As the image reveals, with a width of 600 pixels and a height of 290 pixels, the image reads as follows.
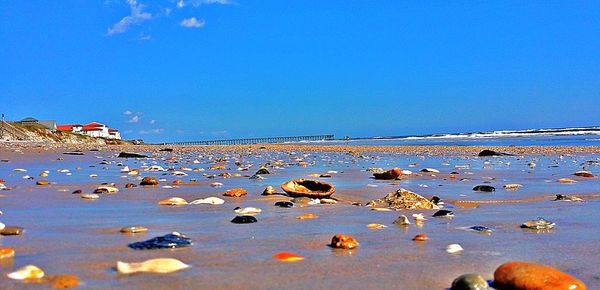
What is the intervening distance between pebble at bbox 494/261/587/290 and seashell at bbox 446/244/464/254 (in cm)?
69

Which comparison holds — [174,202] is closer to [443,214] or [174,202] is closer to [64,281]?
[443,214]

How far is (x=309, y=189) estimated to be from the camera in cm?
564

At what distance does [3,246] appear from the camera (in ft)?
9.39

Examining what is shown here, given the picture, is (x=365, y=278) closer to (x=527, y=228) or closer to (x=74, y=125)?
(x=527, y=228)

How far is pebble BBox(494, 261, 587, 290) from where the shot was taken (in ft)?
6.47

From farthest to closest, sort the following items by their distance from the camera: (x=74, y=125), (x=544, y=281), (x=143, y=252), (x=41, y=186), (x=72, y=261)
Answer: (x=74, y=125) → (x=41, y=186) → (x=143, y=252) → (x=72, y=261) → (x=544, y=281)

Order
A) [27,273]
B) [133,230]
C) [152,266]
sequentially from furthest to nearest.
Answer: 1. [133,230]
2. [152,266]
3. [27,273]

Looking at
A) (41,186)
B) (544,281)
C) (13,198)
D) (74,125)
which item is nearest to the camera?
(544,281)

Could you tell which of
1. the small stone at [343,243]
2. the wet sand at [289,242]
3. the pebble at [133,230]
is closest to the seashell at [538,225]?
the wet sand at [289,242]

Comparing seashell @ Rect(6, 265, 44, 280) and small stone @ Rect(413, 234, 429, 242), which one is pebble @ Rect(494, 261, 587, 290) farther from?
seashell @ Rect(6, 265, 44, 280)

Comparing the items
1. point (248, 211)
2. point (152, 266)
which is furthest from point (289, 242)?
point (248, 211)

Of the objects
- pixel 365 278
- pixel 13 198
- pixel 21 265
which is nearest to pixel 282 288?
pixel 365 278

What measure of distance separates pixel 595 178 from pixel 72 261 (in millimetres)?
8144

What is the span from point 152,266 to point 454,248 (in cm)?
160
